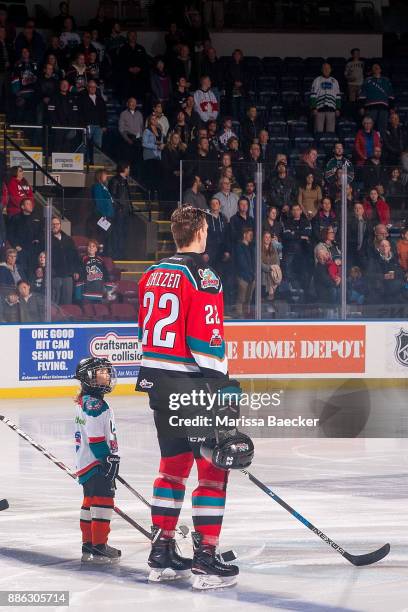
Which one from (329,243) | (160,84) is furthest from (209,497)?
(160,84)

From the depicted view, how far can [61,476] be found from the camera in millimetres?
8031

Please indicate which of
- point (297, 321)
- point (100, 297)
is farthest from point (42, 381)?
point (297, 321)

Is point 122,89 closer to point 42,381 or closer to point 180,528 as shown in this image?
point 42,381

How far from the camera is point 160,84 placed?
16.6 meters

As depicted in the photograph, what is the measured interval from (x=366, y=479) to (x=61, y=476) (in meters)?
1.96

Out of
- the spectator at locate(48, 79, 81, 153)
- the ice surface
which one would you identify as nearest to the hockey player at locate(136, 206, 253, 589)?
the ice surface

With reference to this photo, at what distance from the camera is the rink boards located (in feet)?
40.5

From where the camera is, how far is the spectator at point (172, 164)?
13367 millimetres

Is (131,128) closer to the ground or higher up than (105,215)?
higher up

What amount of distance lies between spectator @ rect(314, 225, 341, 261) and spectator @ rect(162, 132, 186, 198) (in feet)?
5.25

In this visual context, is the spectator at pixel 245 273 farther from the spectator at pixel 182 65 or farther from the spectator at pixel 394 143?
the spectator at pixel 182 65

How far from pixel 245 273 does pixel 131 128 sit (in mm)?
3424

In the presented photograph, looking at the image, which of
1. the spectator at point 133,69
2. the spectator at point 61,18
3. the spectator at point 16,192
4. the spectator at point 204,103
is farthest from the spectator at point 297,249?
the spectator at point 61,18

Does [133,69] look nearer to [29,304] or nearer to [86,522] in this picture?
[29,304]
